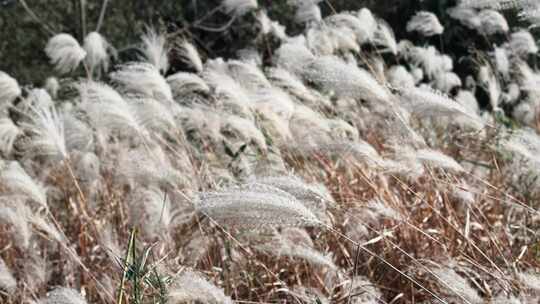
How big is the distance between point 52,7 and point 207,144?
9.77 feet

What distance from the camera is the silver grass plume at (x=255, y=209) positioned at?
193 centimetres

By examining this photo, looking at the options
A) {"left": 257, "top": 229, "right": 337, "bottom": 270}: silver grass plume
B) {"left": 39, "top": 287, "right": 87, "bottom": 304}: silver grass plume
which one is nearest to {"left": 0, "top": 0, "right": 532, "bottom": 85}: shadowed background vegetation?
{"left": 257, "top": 229, "right": 337, "bottom": 270}: silver grass plume

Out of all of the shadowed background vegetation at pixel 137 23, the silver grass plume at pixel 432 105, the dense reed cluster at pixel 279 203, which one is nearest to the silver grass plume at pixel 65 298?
the dense reed cluster at pixel 279 203

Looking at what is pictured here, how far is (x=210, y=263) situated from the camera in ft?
9.95

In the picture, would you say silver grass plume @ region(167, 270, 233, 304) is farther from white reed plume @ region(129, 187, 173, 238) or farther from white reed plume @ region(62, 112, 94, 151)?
white reed plume @ region(62, 112, 94, 151)

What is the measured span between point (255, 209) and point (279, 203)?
54 mm

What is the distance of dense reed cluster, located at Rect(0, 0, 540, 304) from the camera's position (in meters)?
2.37

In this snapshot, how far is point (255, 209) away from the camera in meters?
1.94

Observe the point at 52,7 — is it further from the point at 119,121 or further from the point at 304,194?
the point at 304,194

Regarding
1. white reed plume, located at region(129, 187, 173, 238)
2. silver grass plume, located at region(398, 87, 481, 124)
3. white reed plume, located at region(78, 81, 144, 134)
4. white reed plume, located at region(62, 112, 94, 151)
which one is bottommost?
white reed plume, located at region(129, 187, 173, 238)

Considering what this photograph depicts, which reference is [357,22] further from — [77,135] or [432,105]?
[432,105]

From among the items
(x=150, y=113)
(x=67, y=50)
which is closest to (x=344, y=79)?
(x=150, y=113)

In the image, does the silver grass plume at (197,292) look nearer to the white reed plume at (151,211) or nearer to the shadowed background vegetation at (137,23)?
the white reed plume at (151,211)

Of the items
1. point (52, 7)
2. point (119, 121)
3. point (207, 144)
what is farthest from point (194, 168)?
point (52, 7)
